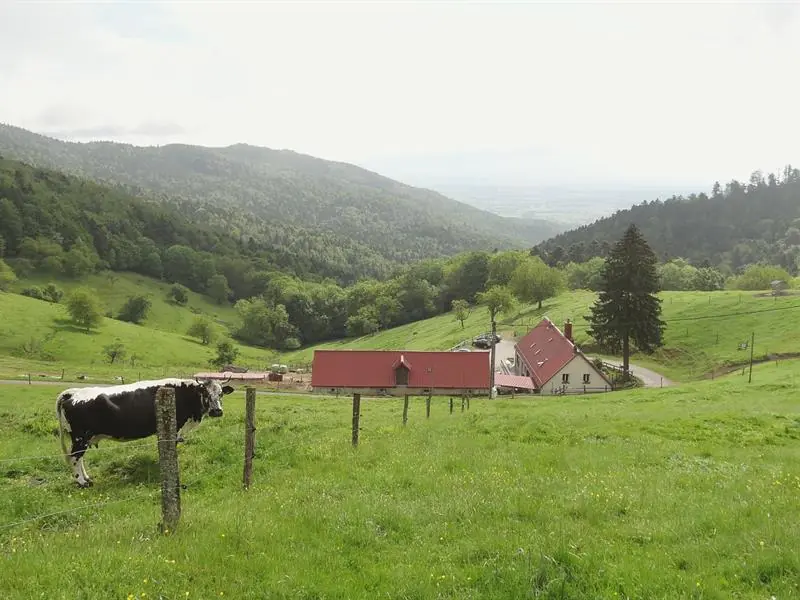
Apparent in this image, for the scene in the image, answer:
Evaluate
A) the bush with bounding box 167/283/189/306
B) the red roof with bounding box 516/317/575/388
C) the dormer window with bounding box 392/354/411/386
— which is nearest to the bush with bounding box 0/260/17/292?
the bush with bounding box 167/283/189/306

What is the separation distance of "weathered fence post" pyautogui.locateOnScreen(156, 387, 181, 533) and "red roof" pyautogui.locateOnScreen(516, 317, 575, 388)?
52019mm

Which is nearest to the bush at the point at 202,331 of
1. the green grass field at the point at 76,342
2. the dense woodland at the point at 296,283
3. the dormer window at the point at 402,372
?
the green grass field at the point at 76,342

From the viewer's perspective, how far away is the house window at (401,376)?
193 ft

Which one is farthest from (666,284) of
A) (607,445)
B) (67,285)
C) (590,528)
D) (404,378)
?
(67,285)

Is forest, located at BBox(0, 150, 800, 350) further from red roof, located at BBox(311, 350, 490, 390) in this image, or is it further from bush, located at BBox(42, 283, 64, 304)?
red roof, located at BBox(311, 350, 490, 390)

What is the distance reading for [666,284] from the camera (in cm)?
13850

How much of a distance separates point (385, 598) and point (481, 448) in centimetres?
948

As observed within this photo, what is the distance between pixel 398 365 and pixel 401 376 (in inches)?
48.3

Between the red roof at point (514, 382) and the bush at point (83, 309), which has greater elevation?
the bush at point (83, 309)

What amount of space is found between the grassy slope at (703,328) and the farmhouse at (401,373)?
21367 mm

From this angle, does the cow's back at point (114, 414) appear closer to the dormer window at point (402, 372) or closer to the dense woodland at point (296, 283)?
the dormer window at point (402, 372)

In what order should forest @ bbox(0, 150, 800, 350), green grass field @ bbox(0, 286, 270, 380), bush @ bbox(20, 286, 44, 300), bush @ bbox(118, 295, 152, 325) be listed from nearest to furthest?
green grass field @ bbox(0, 286, 270, 380) < bush @ bbox(20, 286, 44, 300) < forest @ bbox(0, 150, 800, 350) < bush @ bbox(118, 295, 152, 325)

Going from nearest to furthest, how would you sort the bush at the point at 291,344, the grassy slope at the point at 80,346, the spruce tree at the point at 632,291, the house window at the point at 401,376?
the spruce tree at the point at 632,291 → the house window at the point at 401,376 → the grassy slope at the point at 80,346 → the bush at the point at 291,344

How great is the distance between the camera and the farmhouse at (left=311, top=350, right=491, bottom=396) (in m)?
57.9
